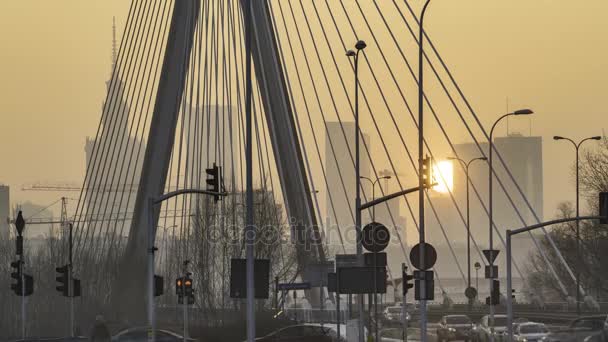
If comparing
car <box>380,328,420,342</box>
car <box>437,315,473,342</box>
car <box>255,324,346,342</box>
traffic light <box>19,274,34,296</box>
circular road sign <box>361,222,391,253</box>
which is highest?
circular road sign <box>361,222,391,253</box>

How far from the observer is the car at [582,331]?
144 ft

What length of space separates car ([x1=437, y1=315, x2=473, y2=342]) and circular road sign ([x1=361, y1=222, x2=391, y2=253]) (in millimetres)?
23076

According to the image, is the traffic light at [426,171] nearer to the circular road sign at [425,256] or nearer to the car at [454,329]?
the circular road sign at [425,256]

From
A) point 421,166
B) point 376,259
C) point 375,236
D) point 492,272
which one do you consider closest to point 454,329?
point 492,272

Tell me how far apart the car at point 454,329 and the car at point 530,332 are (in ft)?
24.9

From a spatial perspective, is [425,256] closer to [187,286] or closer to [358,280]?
[358,280]

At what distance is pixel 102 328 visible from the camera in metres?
47.7

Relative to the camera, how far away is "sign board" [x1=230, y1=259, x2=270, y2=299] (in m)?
30.4

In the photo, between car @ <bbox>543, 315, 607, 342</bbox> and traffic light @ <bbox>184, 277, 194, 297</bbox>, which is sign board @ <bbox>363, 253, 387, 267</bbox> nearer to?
car @ <bbox>543, 315, 607, 342</bbox>

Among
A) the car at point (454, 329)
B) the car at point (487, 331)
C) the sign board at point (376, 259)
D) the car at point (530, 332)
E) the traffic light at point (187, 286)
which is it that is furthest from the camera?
the car at point (454, 329)

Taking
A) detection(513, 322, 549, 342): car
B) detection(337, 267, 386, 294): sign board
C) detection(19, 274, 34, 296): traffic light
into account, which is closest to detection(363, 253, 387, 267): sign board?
detection(337, 267, 386, 294): sign board

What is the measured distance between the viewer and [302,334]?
168ft

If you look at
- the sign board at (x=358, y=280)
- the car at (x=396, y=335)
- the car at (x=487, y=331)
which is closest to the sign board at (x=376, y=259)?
the sign board at (x=358, y=280)

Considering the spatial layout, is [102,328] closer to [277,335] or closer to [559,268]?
[277,335]
